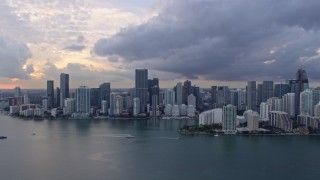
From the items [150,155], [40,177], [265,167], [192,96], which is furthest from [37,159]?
[192,96]

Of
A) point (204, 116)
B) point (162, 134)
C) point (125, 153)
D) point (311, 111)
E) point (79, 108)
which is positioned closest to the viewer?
point (125, 153)

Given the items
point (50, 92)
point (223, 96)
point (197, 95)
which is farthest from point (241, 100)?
point (50, 92)

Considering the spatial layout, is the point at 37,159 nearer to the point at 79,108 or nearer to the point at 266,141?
the point at 266,141

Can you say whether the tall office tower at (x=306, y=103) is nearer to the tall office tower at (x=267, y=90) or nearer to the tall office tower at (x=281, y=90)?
the tall office tower at (x=281, y=90)

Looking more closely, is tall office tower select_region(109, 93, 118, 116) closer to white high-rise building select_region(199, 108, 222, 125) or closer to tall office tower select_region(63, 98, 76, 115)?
tall office tower select_region(63, 98, 76, 115)

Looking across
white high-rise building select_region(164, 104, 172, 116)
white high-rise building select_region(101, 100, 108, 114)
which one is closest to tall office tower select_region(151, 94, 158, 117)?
white high-rise building select_region(164, 104, 172, 116)

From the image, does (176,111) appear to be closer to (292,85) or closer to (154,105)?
(154,105)

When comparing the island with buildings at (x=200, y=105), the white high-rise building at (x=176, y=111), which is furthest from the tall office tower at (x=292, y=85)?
the white high-rise building at (x=176, y=111)
